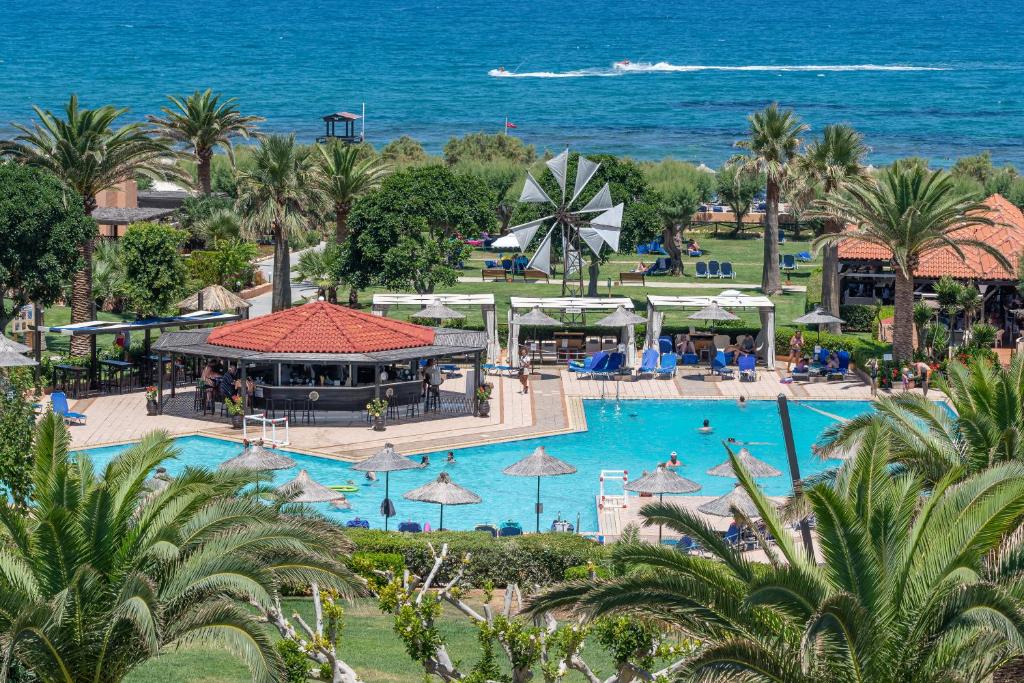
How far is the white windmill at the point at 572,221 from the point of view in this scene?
45812mm

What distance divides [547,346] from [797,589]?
95.9 ft

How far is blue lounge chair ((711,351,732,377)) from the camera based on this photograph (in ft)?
130

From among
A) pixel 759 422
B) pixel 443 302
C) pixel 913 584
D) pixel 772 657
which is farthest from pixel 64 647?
pixel 443 302

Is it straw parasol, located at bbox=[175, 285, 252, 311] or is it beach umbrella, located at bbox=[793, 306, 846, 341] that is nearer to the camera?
straw parasol, located at bbox=[175, 285, 252, 311]

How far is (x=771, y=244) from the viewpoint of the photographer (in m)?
52.4

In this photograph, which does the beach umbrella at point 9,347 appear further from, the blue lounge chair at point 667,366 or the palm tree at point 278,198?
the blue lounge chair at point 667,366

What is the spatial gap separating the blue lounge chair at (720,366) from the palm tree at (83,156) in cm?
1629

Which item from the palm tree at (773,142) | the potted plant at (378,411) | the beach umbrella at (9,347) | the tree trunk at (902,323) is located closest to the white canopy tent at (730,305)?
the tree trunk at (902,323)

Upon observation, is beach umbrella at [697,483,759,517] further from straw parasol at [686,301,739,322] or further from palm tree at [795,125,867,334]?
palm tree at [795,125,867,334]

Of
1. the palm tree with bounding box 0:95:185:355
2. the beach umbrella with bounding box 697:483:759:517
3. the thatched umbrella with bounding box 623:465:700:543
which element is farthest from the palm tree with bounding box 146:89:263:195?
the beach umbrella with bounding box 697:483:759:517

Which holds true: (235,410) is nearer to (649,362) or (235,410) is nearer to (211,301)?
(211,301)

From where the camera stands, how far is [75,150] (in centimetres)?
3956

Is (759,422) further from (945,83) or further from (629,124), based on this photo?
(945,83)

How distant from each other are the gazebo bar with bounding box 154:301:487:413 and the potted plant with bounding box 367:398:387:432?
554 millimetres
